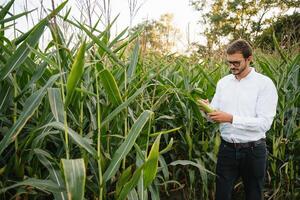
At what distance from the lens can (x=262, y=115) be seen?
87.1 inches

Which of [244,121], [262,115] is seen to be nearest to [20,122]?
[244,121]

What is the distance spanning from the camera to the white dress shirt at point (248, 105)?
219cm

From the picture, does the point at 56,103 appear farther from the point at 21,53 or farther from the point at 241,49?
the point at 241,49

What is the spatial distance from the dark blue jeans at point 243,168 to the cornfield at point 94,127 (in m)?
0.16

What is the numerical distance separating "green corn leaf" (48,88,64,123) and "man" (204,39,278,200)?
1.15 meters

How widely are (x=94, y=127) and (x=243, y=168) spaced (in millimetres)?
1253

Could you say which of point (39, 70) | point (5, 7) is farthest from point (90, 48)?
point (5, 7)

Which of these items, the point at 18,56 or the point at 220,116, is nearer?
the point at 18,56

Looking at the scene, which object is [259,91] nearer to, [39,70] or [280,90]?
[280,90]

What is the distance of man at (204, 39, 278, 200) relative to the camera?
2.21m

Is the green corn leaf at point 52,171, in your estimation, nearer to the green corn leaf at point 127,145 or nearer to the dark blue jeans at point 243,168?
the green corn leaf at point 127,145

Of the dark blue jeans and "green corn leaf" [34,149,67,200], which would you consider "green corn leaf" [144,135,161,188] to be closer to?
"green corn leaf" [34,149,67,200]

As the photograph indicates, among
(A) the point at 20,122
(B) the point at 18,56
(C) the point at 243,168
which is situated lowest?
(C) the point at 243,168

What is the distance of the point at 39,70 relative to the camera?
149cm
